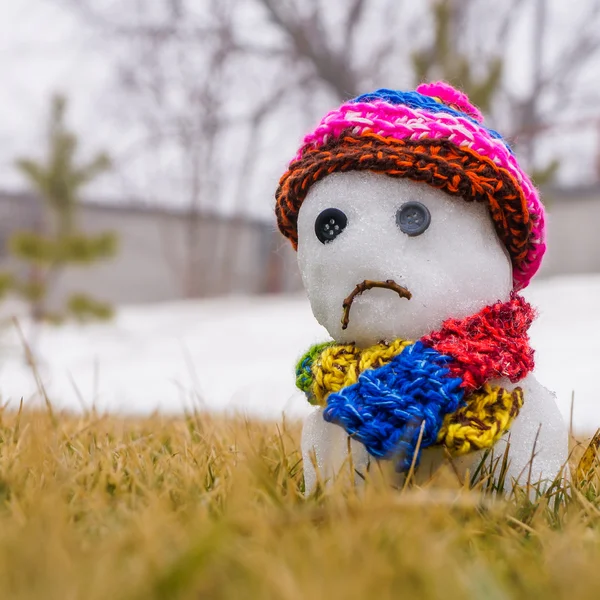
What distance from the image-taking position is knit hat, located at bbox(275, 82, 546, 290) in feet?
3.53

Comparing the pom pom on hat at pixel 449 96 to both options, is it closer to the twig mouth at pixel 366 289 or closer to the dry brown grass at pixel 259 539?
the twig mouth at pixel 366 289

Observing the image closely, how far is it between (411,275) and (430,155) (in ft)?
0.64

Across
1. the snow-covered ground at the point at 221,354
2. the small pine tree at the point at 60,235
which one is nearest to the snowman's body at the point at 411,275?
the snow-covered ground at the point at 221,354

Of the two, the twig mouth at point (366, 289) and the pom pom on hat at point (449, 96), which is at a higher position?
the pom pom on hat at point (449, 96)

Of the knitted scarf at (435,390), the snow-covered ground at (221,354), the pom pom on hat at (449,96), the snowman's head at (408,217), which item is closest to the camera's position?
the knitted scarf at (435,390)

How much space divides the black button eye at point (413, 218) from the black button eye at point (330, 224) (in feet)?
0.31

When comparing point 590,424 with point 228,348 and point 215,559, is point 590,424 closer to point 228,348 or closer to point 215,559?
point 215,559

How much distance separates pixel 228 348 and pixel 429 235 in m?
4.97

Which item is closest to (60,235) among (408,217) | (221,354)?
(221,354)

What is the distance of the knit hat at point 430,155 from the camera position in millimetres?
1076

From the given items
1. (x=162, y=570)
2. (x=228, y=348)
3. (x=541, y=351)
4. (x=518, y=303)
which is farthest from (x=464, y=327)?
(x=228, y=348)

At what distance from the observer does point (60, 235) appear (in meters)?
6.30

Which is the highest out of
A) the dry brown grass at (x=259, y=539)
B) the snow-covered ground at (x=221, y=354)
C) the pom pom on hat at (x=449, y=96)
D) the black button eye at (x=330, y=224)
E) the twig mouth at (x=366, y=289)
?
the pom pom on hat at (x=449, y=96)

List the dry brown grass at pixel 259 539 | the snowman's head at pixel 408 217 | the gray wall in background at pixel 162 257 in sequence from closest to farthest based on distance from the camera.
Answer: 1. the dry brown grass at pixel 259 539
2. the snowman's head at pixel 408 217
3. the gray wall in background at pixel 162 257
